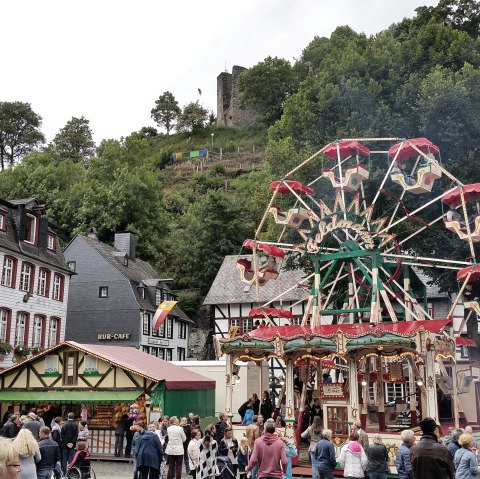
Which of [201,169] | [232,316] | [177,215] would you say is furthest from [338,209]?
[201,169]

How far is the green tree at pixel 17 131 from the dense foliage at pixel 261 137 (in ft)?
0.49

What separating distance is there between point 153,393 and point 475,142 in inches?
625

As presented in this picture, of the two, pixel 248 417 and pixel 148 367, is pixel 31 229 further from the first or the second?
pixel 248 417

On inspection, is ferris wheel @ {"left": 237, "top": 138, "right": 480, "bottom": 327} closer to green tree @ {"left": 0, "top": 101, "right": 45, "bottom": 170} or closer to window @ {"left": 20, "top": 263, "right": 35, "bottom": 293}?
window @ {"left": 20, "top": 263, "right": 35, "bottom": 293}

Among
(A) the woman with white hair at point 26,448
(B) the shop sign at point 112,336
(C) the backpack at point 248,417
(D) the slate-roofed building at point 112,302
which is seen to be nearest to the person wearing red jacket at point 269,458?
(A) the woman with white hair at point 26,448

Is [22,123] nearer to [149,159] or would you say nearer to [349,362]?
[149,159]

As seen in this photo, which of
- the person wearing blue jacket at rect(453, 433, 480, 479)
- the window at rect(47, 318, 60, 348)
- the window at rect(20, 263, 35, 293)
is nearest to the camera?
the person wearing blue jacket at rect(453, 433, 480, 479)

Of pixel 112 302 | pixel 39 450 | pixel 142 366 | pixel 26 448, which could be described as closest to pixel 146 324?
pixel 112 302

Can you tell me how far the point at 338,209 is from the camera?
2341 cm

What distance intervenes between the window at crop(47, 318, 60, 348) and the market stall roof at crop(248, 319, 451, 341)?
54.5 feet

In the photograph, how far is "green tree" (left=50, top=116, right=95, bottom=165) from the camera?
8356 centimetres

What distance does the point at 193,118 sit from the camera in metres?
101

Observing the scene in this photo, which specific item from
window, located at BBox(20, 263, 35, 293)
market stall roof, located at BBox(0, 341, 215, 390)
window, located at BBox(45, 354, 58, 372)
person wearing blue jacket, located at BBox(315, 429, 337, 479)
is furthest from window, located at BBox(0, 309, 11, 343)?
person wearing blue jacket, located at BBox(315, 429, 337, 479)

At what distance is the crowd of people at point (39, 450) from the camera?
14.9 feet
